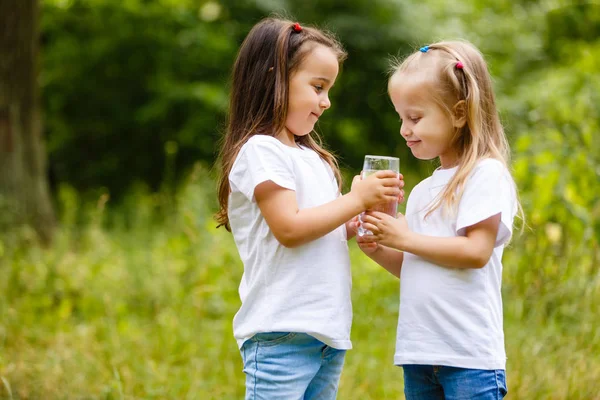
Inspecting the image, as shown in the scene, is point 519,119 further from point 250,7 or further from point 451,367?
point 451,367

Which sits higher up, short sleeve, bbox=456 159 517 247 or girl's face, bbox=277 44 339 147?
girl's face, bbox=277 44 339 147

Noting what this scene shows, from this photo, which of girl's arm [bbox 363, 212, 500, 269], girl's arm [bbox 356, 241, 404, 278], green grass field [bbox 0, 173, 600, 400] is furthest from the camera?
green grass field [bbox 0, 173, 600, 400]

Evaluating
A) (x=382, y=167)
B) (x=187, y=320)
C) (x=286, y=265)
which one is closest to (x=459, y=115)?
(x=382, y=167)

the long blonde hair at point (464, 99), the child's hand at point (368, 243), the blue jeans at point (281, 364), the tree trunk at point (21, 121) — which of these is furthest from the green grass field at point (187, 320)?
the long blonde hair at point (464, 99)

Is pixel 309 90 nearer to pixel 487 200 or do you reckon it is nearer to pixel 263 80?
pixel 263 80

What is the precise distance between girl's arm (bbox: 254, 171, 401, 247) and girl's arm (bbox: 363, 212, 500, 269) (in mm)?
93

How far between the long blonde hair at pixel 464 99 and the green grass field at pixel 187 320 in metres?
1.52

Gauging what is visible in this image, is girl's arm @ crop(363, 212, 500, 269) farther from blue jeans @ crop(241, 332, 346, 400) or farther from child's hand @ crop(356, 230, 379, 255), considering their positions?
blue jeans @ crop(241, 332, 346, 400)

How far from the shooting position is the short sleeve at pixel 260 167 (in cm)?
189

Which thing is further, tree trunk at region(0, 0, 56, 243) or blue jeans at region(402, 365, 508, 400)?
tree trunk at region(0, 0, 56, 243)

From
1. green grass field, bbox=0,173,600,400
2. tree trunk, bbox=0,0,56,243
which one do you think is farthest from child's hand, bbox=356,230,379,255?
tree trunk, bbox=0,0,56,243

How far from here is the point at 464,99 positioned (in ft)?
6.41

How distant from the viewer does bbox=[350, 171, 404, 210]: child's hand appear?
6.27ft

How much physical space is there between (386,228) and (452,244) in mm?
189
